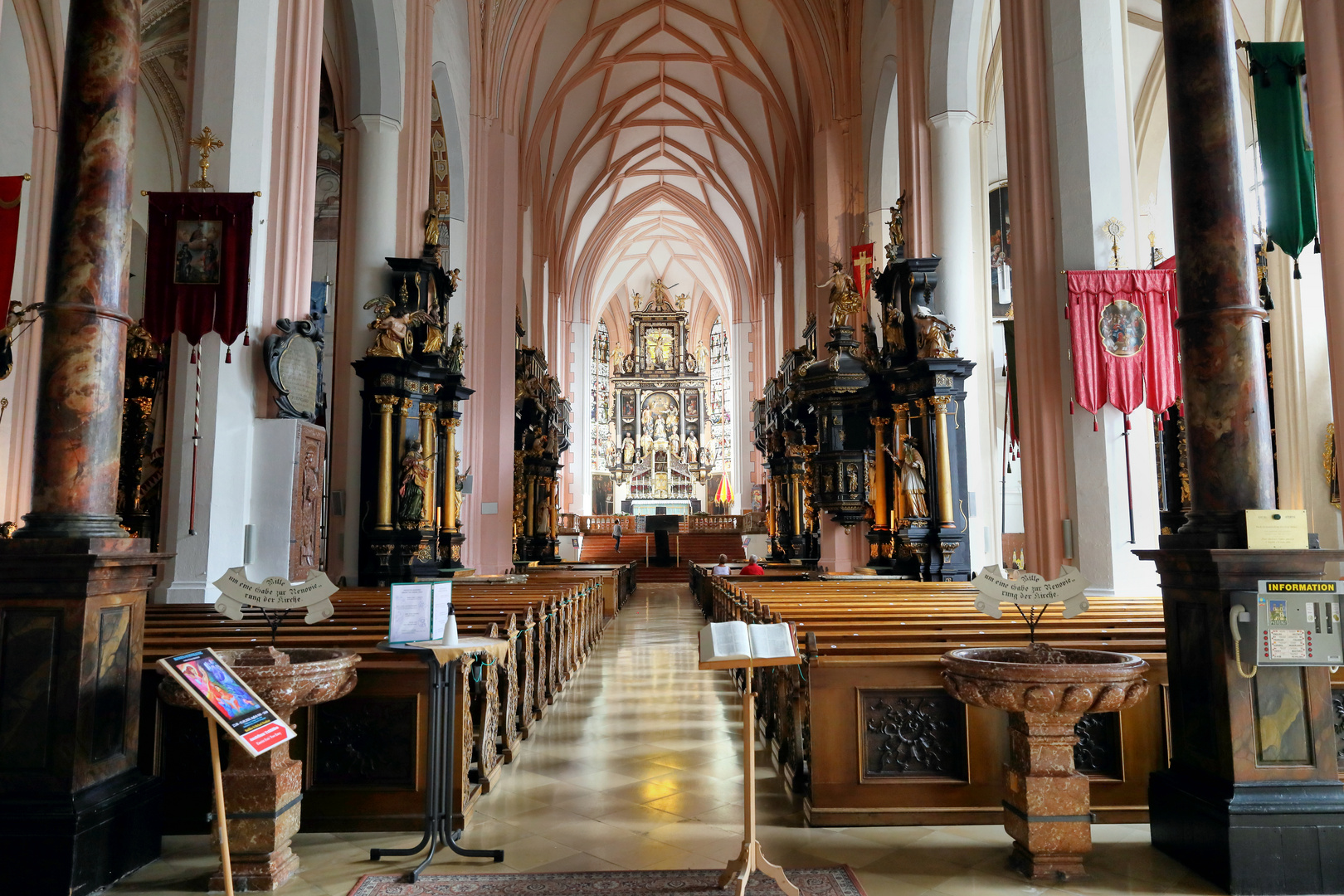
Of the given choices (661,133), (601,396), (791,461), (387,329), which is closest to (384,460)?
(387,329)

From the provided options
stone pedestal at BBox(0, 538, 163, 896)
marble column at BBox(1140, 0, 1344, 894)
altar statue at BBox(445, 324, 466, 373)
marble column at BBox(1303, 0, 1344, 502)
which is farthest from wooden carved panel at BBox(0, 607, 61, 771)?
altar statue at BBox(445, 324, 466, 373)

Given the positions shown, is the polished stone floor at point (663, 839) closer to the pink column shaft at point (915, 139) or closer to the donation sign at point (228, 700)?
the donation sign at point (228, 700)

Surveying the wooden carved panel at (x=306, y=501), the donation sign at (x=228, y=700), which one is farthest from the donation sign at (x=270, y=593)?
the wooden carved panel at (x=306, y=501)

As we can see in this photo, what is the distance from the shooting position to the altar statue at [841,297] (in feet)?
45.0

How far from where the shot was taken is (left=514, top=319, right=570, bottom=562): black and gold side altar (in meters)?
18.8

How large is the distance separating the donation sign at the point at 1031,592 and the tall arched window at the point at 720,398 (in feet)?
116

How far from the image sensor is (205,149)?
7109mm

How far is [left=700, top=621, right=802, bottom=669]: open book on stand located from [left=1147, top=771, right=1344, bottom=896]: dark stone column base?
1734 mm

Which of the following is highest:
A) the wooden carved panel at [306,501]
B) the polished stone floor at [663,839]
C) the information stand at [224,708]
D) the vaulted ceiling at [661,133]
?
the vaulted ceiling at [661,133]

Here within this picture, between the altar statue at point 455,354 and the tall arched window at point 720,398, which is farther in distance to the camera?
the tall arched window at point 720,398

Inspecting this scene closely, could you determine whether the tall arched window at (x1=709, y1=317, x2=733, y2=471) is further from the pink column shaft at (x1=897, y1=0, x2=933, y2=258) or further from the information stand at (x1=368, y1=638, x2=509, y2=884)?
the information stand at (x1=368, y1=638, x2=509, y2=884)

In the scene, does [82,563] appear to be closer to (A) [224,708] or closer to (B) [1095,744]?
(A) [224,708]

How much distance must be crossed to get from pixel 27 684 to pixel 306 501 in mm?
4740

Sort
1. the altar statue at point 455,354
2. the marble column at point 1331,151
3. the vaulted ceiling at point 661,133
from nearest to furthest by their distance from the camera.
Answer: the marble column at point 1331,151
the altar statue at point 455,354
the vaulted ceiling at point 661,133
